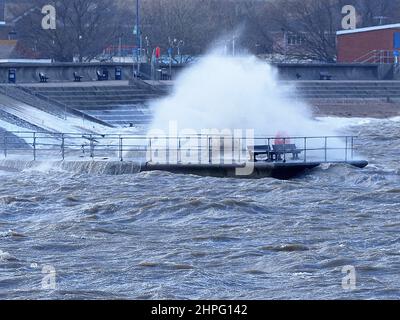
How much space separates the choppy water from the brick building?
150 feet

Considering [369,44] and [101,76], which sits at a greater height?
[369,44]

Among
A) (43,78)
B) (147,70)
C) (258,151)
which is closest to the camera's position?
(258,151)

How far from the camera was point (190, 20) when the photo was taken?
3066 inches

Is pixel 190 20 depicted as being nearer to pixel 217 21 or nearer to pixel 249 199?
pixel 217 21

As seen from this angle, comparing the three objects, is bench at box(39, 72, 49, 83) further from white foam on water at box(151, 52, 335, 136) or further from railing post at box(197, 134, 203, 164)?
railing post at box(197, 134, 203, 164)

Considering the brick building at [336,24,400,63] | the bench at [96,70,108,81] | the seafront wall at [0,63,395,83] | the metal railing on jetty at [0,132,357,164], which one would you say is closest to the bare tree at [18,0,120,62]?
the seafront wall at [0,63,395,83]

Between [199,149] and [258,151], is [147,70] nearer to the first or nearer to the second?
[199,149]

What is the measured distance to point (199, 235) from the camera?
64.5 feet

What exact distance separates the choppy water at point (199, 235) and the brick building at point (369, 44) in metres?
45.6

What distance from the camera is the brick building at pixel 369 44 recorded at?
240 feet

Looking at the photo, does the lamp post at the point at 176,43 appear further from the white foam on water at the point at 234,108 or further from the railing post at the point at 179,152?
the railing post at the point at 179,152

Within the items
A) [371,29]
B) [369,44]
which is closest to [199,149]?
[371,29]

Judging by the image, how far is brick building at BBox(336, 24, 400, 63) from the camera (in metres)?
73.0

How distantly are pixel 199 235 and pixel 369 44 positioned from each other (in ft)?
186
